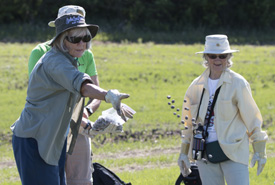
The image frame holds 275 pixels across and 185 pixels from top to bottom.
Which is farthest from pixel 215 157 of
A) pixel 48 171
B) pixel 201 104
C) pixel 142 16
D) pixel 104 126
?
pixel 142 16

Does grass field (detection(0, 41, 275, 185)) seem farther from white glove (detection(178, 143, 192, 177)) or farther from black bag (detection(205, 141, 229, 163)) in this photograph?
black bag (detection(205, 141, 229, 163))

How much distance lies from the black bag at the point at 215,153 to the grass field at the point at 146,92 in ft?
7.38

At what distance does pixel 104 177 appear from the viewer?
20.3 feet

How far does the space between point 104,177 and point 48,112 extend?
2.08 metres

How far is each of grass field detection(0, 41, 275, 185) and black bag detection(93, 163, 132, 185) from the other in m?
1.28

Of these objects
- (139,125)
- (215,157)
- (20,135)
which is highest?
(20,135)

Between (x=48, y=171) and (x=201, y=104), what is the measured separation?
1.71 metres

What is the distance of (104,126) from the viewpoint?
552cm

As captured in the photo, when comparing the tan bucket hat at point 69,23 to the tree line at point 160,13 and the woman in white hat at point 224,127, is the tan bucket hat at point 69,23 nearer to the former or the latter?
the woman in white hat at point 224,127

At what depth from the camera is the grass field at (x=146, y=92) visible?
9173 mm

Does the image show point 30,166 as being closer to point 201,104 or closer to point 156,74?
point 201,104

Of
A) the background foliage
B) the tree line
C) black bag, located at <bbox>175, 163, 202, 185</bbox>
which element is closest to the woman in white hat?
black bag, located at <bbox>175, 163, 202, 185</bbox>

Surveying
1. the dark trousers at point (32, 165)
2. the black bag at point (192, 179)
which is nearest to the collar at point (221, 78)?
the black bag at point (192, 179)

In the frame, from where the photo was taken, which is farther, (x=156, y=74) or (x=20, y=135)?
(x=156, y=74)
